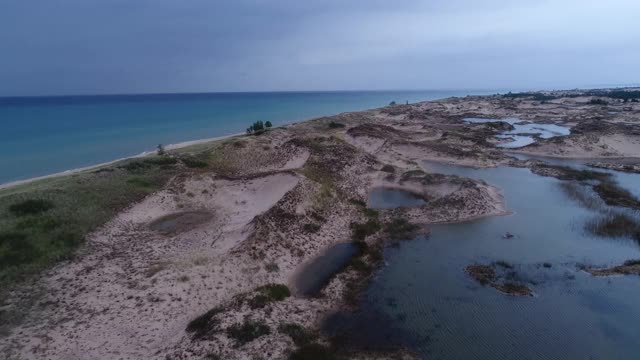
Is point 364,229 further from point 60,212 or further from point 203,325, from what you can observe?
point 60,212

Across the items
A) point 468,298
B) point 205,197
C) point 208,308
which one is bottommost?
point 468,298

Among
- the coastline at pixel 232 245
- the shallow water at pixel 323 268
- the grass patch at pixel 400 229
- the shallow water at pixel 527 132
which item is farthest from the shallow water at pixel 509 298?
the shallow water at pixel 527 132

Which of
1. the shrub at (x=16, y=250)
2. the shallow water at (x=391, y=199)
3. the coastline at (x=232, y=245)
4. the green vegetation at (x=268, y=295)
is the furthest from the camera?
the shallow water at (x=391, y=199)

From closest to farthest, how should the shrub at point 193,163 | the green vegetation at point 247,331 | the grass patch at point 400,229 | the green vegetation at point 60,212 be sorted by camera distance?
Result: the green vegetation at point 247,331, the green vegetation at point 60,212, the grass patch at point 400,229, the shrub at point 193,163

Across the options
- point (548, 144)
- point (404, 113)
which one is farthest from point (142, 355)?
point (404, 113)

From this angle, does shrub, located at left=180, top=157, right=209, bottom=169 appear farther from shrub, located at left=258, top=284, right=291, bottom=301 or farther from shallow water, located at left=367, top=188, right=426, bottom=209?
shrub, located at left=258, top=284, right=291, bottom=301

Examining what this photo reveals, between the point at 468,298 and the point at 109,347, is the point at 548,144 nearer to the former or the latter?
the point at 468,298

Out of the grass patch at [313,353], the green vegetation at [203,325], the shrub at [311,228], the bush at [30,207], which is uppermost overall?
the bush at [30,207]

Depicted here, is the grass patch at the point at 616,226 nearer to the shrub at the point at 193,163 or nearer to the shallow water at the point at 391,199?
the shallow water at the point at 391,199
